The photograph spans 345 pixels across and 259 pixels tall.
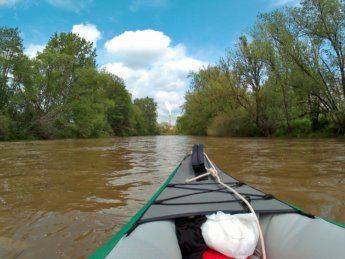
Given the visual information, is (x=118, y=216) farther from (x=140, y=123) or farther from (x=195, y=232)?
(x=140, y=123)

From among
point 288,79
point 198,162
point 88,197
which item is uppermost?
point 288,79

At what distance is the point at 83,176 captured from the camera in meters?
5.51

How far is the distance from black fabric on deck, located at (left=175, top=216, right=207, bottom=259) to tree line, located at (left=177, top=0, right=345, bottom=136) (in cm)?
1948

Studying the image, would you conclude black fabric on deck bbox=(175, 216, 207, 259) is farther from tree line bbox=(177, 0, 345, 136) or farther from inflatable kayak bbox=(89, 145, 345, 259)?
tree line bbox=(177, 0, 345, 136)

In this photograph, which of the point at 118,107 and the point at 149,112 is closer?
the point at 118,107

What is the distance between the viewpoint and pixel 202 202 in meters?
2.24

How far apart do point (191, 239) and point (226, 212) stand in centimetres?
35

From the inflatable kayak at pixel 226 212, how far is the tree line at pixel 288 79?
18.9 metres

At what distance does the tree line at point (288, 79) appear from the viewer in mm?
18297

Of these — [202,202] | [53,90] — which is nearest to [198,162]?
[202,202]

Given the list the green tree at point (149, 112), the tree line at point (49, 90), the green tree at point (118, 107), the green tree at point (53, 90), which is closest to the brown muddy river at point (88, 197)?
the tree line at point (49, 90)

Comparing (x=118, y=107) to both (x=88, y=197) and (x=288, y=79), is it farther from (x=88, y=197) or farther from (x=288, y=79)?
(x=88, y=197)

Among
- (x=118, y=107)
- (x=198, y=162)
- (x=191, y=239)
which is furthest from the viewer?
(x=118, y=107)

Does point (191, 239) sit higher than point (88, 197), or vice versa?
point (191, 239)
